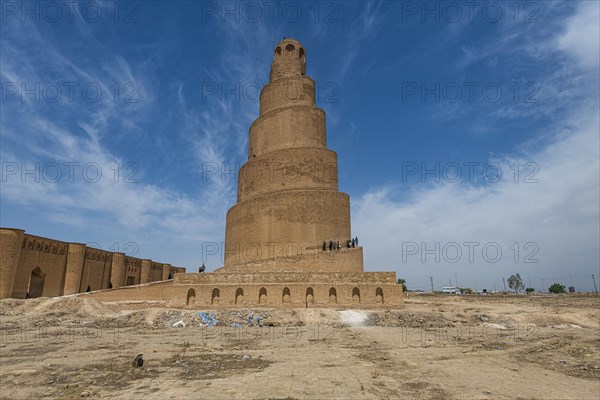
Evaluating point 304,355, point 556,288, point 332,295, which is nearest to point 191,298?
point 332,295

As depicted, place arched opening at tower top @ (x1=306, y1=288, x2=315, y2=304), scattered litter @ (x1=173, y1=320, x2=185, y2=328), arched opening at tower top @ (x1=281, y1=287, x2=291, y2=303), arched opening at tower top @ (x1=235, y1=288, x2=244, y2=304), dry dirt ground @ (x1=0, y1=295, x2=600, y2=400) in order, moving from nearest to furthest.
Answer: dry dirt ground @ (x1=0, y1=295, x2=600, y2=400), scattered litter @ (x1=173, y1=320, x2=185, y2=328), arched opening at tower top @ (x1=306, y1=288, x2=315, y2=304), arched opening at tower top @ (x1=281, y1=287, x2=291, y2=303), arched opening at tower top @ (x1=235, y1=288, x2=244, y2=304)

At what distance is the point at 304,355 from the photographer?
28.9 ft

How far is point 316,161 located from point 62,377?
1970 centimetres

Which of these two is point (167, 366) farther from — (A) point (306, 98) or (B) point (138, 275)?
(B) point (138, 275)

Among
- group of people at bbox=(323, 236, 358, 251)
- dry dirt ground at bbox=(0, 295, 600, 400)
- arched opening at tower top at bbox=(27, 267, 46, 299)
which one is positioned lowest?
dry dirt ground at bbox=(0, 295, 600, 400)

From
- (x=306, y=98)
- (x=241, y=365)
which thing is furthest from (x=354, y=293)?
(x=306, y=98)

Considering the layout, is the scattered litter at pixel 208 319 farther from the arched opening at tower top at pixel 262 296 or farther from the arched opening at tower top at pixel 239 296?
the arched opening at tower top at pixel 262 296

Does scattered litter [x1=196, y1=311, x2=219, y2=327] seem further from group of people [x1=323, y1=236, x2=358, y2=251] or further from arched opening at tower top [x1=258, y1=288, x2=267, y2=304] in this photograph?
group of people [x1=323, y1=236, x2=358, y2=251]

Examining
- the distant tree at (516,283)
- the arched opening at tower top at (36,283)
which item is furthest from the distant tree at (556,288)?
the arched opening at tower top at (36,283)

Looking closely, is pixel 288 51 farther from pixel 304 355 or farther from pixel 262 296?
pixel 304 355

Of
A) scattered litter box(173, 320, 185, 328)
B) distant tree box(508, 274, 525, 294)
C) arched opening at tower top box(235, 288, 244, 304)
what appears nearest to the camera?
scattered litter box(173, 320, 185, 328)

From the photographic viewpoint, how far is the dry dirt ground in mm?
6070

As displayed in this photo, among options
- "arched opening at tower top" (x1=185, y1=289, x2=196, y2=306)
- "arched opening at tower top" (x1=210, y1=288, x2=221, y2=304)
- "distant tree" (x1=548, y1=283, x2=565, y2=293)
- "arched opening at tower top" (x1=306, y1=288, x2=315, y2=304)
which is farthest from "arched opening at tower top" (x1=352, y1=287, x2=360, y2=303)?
"distant tree" (x1=548, y1=283, x2=565, y2=293)

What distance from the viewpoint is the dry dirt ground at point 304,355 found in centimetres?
607
